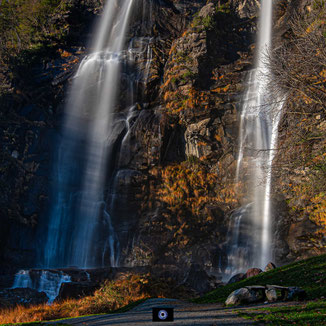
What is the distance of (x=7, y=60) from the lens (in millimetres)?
35812

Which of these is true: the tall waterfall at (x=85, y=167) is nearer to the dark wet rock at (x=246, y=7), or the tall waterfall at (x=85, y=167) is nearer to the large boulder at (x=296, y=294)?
the dark wet rock at (x=246, y=7)

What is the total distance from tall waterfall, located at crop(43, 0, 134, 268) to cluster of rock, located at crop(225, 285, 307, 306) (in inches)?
669

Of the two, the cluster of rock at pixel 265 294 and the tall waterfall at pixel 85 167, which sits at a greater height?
the tall waterfall at pixel 85 167

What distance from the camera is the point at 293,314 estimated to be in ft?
23.9

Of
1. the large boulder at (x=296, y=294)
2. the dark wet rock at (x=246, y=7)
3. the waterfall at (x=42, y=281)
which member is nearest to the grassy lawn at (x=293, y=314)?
the large boulder at (x=296, y=294)

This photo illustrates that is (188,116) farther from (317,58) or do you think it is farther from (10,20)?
(10,20)

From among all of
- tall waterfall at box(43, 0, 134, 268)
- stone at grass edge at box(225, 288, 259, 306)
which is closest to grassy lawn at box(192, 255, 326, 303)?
stone at grass edge at box(225, 288, 259, 306)

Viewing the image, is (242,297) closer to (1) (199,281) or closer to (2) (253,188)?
(1) (199,281)

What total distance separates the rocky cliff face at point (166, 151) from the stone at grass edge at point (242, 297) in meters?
12.7

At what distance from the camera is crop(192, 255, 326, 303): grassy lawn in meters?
A: 10.1

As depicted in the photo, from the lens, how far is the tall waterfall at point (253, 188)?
2150 centimetres

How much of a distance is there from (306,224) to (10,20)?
1661 inches

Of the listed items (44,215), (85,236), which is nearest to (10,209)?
(44,215)

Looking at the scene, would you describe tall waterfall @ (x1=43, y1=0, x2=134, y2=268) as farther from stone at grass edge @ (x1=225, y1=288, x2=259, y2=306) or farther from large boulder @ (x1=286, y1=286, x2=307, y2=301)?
large boulder @ (x1=286, y1=286, x2=307, y2=301)
